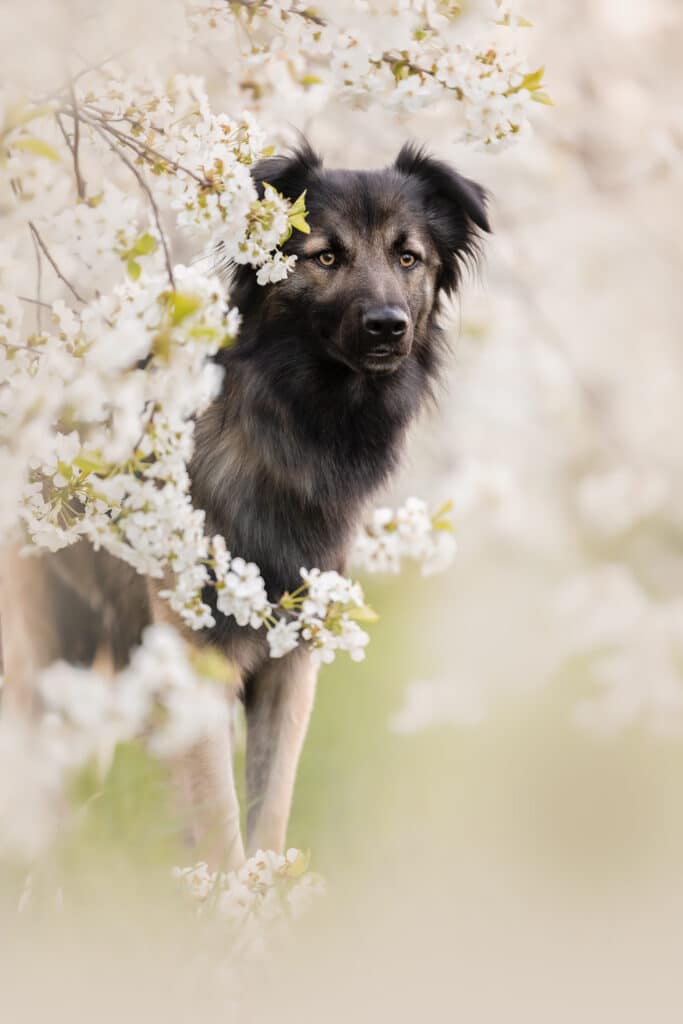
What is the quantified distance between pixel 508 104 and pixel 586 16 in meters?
5.32

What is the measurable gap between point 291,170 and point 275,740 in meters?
1.92

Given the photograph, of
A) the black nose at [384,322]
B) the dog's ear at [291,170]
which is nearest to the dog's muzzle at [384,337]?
the black nose at [384,322]

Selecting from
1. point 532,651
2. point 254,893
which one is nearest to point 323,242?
point 254,893

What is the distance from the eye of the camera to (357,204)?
11.8 ft

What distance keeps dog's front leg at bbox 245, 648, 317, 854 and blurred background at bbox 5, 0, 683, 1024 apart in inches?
13.2

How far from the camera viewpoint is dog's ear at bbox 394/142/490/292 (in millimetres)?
3799

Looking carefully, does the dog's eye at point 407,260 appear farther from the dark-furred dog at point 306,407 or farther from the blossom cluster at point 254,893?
the blossom cluster at point 254,893

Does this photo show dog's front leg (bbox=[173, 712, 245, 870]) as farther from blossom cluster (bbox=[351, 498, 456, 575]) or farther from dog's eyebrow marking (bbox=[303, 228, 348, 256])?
dog's eyebrow marking (bbox=[303, 228, 348, 256])

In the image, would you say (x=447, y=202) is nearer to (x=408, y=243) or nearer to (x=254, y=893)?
(x=408, y=243)

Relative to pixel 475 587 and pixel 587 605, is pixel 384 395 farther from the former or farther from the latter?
pixel 475 587

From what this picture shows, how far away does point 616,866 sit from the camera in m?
4.35

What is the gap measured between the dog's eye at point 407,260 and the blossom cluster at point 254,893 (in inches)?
74.6

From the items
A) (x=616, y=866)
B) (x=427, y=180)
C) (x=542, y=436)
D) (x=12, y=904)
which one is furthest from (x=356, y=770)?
(x=542, y=436)

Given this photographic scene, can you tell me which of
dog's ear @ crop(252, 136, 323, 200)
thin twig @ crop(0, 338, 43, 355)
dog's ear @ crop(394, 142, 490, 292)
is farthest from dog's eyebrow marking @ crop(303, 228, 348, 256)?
thin twig @ crop(0, 338, 43, 355)
